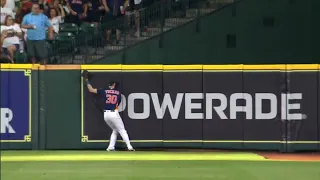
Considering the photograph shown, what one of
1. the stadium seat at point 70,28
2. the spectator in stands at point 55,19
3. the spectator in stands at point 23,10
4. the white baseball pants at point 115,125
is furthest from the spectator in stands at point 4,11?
the white baseball pants at point 115,125

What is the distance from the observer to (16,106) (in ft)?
48.0

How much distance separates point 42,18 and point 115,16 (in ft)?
8.59

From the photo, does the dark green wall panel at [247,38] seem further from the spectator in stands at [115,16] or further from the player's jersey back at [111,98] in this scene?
the player's jersey back at [111,98]

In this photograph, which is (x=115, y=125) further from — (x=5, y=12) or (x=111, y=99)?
(x=5, y=12)

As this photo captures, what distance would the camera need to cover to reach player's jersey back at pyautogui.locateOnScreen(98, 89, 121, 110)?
14305 mm

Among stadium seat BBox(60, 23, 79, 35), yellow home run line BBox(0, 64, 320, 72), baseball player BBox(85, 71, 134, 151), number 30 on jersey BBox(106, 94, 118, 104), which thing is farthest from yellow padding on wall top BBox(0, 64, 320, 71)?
stadium seat BBox(60, 23, 79, 35)

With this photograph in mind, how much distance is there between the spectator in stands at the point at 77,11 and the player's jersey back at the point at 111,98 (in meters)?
5.13

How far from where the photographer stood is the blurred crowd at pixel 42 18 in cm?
1641

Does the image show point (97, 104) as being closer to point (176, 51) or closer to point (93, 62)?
point (93, 62)

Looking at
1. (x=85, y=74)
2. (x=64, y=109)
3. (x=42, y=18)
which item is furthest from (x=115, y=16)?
(x=64, y=109)
